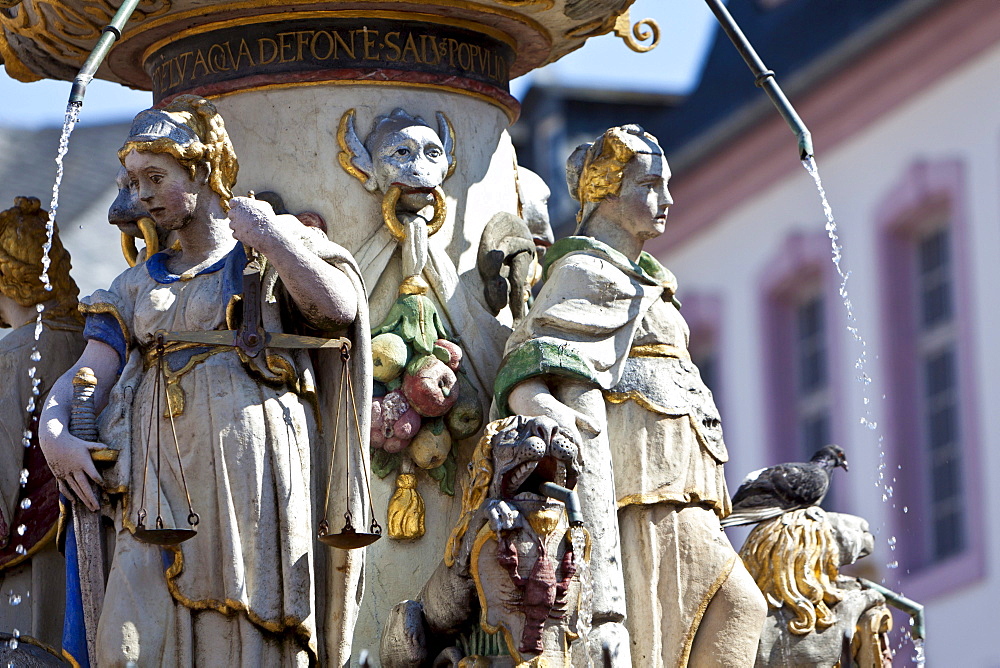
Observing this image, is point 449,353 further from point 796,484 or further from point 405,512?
point 796,484

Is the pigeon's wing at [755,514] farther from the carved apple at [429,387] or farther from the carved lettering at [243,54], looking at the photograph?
the carved lettering at [243,54]

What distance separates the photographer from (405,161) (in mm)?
14352

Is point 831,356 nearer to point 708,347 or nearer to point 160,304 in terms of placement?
point 708,347

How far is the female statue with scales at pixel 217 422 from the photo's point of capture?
12.9 metres

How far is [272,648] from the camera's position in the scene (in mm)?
12945

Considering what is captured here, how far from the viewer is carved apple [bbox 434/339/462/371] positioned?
46.5 feet

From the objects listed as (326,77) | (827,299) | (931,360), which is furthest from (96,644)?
(827,299)

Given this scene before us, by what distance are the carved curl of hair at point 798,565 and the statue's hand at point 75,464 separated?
3202 millimetres

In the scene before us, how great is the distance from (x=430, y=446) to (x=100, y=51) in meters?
2.17

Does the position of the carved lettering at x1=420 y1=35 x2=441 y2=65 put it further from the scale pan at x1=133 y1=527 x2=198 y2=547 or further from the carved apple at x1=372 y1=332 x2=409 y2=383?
the scale pan at x1=133 y1=527 x2=198 y2=547

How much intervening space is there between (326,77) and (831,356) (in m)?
22.2

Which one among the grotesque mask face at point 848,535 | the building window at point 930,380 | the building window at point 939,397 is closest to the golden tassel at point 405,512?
the grotesque mask face at point 848,535

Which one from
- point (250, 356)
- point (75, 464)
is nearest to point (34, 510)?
point (75, 464)

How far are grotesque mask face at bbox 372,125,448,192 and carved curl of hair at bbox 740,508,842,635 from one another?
2.15 meters
